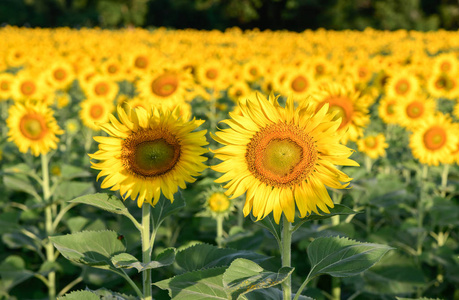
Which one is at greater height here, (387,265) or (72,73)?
(72,73)

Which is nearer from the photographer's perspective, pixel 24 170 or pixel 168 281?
pixel 168 281

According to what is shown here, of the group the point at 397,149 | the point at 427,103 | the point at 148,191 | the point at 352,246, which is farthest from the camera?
the point at 397,149

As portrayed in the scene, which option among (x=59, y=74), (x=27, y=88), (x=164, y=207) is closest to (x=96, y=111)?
(x=27, y=88)

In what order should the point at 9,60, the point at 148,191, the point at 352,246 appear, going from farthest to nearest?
1. the point at 9,60
2. the point at 148,191
3. the point at 352,246

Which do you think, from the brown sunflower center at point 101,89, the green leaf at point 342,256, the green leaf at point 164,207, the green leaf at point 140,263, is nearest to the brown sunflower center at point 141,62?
the brown sunflower center at point 101,89

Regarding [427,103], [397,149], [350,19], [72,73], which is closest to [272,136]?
[427,103]

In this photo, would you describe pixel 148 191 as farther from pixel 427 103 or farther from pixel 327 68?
pixel 327 68

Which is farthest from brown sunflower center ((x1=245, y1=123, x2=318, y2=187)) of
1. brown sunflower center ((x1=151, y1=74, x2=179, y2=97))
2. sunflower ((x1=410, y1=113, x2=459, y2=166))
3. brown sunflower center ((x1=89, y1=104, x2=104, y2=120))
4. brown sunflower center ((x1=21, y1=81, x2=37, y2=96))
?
brown sunflower center ((x1=21, y1=81, x2=37, y2=96))

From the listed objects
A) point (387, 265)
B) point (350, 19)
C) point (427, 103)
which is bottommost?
point (387, 265)

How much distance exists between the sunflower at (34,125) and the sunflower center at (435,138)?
10.6 feet

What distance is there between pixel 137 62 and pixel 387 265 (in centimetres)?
483

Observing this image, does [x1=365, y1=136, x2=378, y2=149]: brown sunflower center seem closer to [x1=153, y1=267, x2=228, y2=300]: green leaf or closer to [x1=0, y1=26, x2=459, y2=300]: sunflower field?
[x1=0, y1=26, x2=459, y2=300]: sunflower field

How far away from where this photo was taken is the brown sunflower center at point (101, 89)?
6000mm

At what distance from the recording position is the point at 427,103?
473 centimetres
